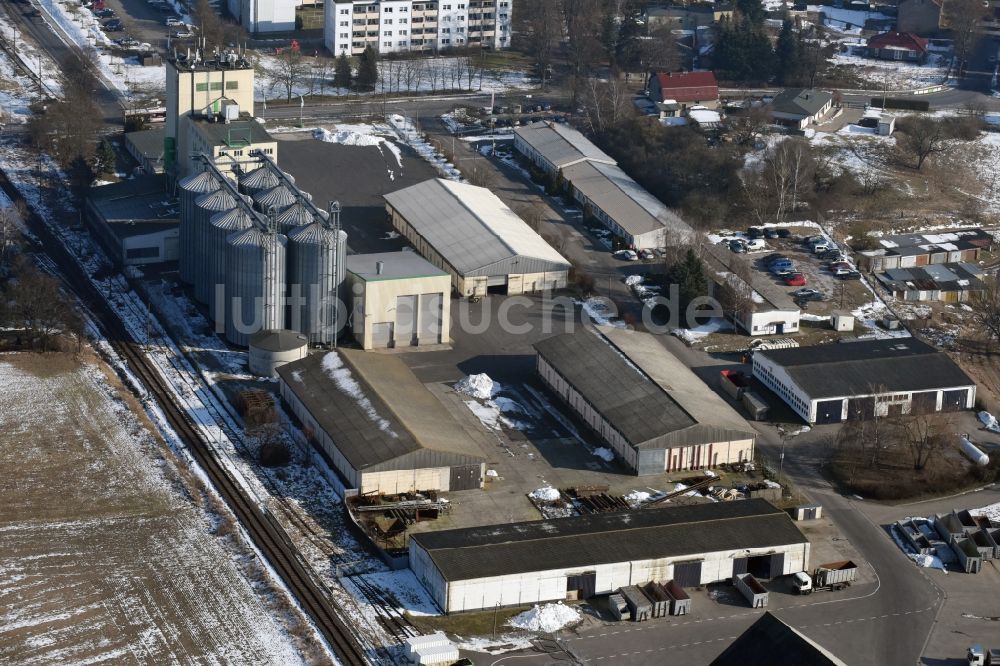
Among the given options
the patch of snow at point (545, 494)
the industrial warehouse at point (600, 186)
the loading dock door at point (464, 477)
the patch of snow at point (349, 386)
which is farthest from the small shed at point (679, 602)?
the industrial warehouse at point (600, 186)

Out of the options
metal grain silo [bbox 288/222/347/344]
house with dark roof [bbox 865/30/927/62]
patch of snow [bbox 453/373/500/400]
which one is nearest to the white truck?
patch of snow [bbox 453/373/500/400]

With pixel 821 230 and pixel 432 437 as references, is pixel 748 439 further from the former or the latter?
pixel 821 230

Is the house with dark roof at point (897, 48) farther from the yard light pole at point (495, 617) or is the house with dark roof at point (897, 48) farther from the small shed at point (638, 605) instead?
the yard light pole at point (495, 617)

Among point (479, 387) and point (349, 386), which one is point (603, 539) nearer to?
point (349, 386)

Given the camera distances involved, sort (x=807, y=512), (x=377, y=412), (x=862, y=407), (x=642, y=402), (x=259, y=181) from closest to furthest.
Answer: (x=807, y=512), (x=377, y=412), (x=642, y=402), (x=862, y=407), (x=259, y=181)

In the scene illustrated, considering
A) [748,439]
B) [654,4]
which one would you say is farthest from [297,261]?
[654,4]

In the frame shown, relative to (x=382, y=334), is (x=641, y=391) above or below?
above

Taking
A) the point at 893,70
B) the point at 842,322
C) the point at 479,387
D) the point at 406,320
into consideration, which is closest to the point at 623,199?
the point at 842,322

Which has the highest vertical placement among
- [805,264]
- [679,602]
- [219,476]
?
[805,264]
